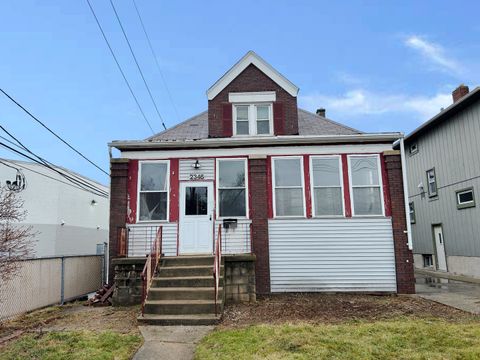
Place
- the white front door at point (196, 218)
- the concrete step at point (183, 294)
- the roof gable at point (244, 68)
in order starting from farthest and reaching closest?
the roof gable at point (244, 68)
the white front door at point (196, 218)
the concrete step at point (183, 294)

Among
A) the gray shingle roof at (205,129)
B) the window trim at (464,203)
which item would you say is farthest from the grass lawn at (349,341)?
the window trim at (464,203)

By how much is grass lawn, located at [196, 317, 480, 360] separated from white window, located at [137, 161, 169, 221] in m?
4.91

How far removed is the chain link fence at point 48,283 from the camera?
812 cm

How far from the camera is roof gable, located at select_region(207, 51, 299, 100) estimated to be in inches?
467

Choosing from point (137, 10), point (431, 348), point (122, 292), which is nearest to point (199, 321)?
point (122, 292)

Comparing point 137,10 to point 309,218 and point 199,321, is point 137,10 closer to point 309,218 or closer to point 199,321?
point 309,218

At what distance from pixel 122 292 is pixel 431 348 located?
6.90m

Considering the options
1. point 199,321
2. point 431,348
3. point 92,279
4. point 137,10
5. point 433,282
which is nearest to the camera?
point 431,348

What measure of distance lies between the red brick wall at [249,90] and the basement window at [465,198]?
8.35m

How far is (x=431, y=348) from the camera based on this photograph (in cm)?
534

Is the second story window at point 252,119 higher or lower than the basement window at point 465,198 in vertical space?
higher

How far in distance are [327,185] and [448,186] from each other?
859 centimetres

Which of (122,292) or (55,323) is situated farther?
(122,292)

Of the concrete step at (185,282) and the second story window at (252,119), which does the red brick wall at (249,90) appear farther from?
the concrete step at (185,282)
